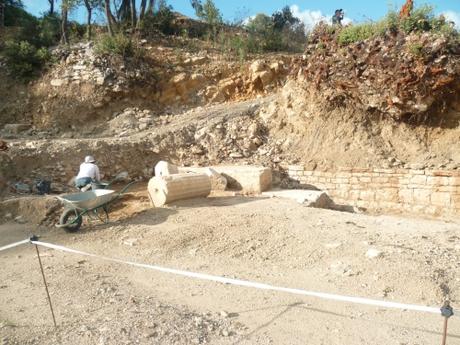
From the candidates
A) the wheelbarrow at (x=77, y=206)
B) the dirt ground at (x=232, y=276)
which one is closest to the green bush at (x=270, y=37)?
the dirt ground at (x=232, y=276)

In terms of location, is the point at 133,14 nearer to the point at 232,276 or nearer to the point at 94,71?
the point at 94,71

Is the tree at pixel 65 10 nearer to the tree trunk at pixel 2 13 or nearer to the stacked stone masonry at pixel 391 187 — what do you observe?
the tree trunk at pixel 2 13

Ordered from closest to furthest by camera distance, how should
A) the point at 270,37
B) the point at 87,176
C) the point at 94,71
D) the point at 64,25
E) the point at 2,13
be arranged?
the point at 87,176, the point at 94,71, the point at 64,25, the point at 2,13, the point at 270,37

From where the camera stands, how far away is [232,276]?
4.77m

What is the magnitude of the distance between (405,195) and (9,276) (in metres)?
8.40

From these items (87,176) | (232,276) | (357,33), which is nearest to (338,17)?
(357,33)

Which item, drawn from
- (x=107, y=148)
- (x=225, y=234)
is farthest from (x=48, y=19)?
(x=225, y=234)

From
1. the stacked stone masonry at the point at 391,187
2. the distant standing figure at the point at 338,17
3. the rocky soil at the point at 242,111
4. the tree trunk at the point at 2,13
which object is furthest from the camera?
the tree trunk at the point at 2,13

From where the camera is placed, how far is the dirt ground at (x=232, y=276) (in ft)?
11.2

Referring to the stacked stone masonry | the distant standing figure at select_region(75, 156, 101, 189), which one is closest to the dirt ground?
the distant standing figure at select_region(75, 156, 101, 189)

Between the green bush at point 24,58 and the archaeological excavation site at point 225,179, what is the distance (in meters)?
0.07

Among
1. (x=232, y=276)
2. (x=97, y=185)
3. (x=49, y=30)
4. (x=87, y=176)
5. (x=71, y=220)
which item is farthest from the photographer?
(x=49, y=30)

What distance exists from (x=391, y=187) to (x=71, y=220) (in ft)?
24.0

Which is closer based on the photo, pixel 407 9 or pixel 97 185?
pixel 97 185
